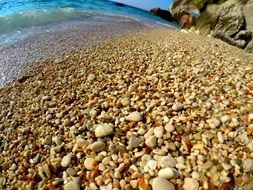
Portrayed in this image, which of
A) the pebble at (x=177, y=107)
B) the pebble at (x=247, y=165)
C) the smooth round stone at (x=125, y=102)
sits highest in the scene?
the pebble at (x=247, y=165)

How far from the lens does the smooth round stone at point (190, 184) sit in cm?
328

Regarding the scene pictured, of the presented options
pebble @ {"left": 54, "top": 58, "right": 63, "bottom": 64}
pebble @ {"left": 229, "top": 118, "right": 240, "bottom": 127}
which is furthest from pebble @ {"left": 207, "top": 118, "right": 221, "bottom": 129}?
pebble @ {"left": 54, "top": 58, "right": 63, "bottom": 64}

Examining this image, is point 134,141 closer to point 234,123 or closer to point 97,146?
point 97,146

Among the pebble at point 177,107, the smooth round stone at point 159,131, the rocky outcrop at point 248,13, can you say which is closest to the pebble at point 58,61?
the pebble at point 177,107

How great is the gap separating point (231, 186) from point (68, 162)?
1.97 meters

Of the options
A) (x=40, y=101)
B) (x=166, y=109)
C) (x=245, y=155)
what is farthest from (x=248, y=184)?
(x=40, y=101)

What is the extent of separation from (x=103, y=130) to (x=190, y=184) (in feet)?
4.86

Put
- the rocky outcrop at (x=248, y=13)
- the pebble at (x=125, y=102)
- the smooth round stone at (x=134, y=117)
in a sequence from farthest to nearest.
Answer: the rocky outcrop at (x=248, y=13), the pebble at (x=125, y=102), the smooth round stone at (x=134, y=117)

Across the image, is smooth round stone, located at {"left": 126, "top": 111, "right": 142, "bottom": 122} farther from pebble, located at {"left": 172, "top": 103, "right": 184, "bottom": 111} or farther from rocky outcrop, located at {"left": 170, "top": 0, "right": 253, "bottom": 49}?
rocky outcrop, located at {"left": 170, "top": 0, "right": 253, "bottom": 49}

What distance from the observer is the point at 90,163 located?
12.4 feet

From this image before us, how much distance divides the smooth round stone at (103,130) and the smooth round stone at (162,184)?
111cm

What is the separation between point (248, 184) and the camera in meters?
3.30

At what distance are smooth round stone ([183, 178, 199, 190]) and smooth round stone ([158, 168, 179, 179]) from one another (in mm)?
140

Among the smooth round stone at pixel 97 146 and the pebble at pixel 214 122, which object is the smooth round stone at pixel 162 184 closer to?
the smooth round stone at pixel 97 146
